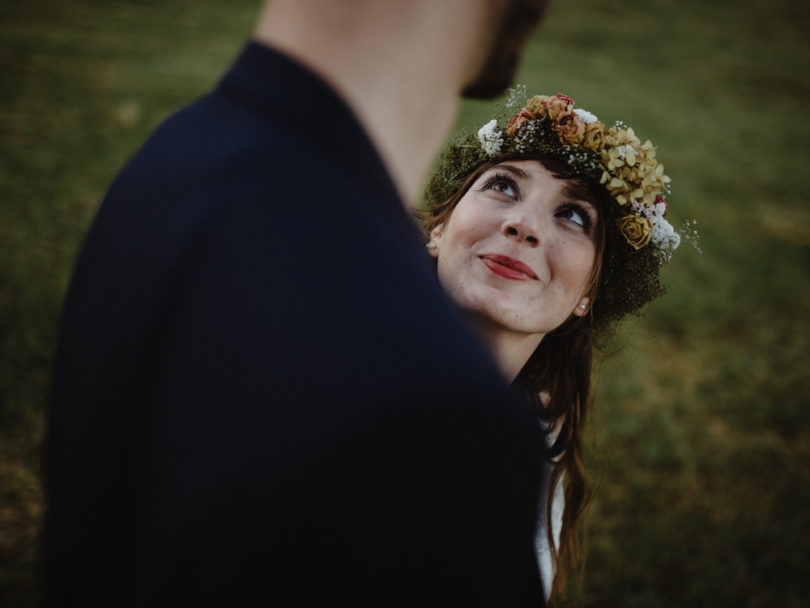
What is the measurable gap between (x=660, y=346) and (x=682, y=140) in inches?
378

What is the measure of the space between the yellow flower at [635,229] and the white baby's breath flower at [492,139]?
57 cm

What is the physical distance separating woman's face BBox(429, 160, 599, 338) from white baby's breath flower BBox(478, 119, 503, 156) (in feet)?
0.30

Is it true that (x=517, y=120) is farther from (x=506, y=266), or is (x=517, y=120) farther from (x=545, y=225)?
(x=506, y=266)

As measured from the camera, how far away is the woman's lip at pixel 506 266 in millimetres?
2080

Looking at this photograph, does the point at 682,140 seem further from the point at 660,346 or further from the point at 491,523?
the point at 491,523

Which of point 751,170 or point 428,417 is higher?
point 751,170

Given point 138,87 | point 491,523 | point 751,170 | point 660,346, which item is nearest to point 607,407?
point 660,346

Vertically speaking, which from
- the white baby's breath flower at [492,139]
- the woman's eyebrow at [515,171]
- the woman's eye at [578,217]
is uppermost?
the white baby's breath flower at [492,139]

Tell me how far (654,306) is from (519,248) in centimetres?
589

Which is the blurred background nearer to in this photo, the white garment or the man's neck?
the white garment

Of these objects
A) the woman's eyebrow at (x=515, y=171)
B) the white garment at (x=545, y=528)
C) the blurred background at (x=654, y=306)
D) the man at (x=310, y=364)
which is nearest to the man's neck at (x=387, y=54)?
the man at (x=310, y=364)

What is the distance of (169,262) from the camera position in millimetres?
789

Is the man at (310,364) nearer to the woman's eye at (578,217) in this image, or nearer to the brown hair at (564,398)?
the woman's eye at (578,217)

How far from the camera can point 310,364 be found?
28.4 inches
